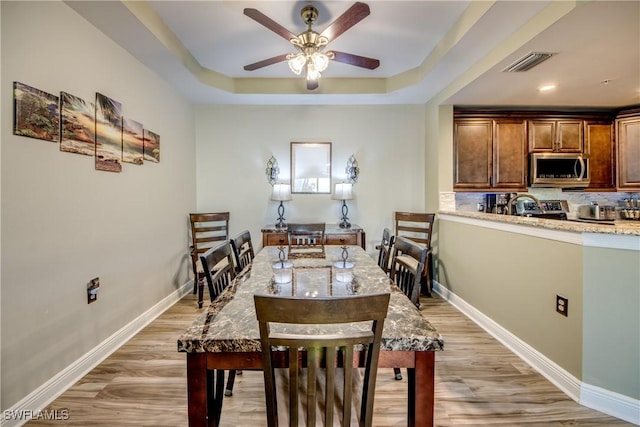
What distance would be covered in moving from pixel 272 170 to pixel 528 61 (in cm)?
298

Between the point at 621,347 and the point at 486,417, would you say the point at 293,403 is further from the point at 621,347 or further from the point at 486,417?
the point at 621,347

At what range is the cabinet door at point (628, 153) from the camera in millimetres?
3684

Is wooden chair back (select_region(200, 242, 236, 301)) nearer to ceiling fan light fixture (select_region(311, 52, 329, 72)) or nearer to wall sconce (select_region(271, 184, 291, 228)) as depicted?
ceiling fan light fixture (select_region(311, 52, 329, 72))

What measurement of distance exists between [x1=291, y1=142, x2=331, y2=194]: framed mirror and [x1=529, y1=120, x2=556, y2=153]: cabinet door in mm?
2624

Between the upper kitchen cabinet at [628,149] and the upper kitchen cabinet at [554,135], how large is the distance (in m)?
0.49

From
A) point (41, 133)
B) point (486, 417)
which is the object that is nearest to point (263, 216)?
point (41, 133)

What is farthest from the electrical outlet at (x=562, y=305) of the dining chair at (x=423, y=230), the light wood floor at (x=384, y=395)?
the dining chair at (x=423, y=230)

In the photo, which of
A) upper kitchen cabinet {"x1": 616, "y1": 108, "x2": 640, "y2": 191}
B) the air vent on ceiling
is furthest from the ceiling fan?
upper kitchen cabinet {"x1": 616, "y1": 108, "x2": 640, "y2": 191}

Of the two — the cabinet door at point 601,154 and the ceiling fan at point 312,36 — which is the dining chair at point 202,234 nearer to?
the ceiling fan at point 312,36

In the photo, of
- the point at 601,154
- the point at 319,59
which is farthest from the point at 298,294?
the point at 601,154

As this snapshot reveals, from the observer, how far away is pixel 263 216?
415 centimetres

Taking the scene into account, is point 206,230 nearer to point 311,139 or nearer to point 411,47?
point 311,139

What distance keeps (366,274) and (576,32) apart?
7.24ft

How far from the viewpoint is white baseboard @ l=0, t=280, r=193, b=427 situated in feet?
5.29
